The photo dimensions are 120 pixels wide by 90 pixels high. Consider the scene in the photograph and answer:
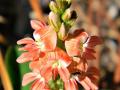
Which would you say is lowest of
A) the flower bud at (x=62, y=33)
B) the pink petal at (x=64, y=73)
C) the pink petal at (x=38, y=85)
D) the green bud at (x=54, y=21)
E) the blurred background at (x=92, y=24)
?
the blurred background at (x=92, y=24)

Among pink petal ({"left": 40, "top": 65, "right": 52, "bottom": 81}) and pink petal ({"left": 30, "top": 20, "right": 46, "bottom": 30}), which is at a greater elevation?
pink petal ({"left": 30, "top": 20, "right": 46, "bottom": 30})

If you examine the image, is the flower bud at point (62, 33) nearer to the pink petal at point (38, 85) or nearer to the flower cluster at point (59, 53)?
the flower cluster at point (59, 53)

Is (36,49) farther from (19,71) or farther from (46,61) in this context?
(19,71)

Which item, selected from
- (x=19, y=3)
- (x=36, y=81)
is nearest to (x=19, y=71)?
(x=36, y=81)

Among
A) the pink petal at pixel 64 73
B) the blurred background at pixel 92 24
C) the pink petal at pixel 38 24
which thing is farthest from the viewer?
the blurred background at pixel 92 24

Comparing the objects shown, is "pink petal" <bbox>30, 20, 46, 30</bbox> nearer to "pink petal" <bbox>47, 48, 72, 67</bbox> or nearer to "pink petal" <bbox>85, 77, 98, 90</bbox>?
"pink petal" <bbox>47, 48, 72, 67</bbox>

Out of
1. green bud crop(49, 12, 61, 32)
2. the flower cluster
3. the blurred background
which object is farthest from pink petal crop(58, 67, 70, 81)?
the blurred background

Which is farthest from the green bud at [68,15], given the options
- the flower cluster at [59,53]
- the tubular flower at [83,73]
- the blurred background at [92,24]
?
the blurred background at [92,24]
